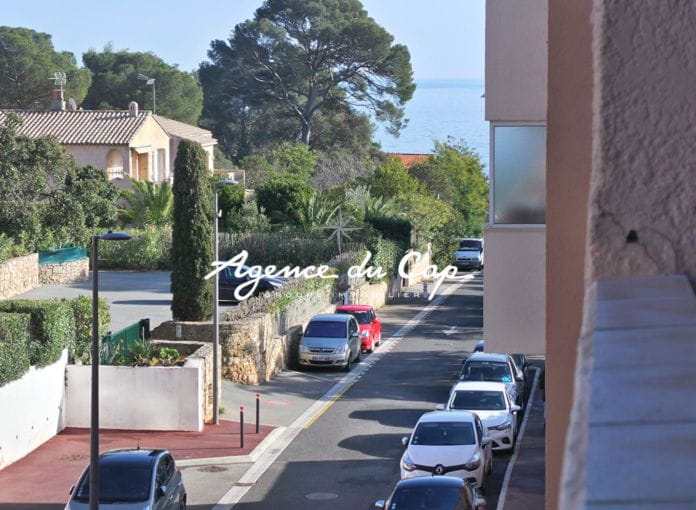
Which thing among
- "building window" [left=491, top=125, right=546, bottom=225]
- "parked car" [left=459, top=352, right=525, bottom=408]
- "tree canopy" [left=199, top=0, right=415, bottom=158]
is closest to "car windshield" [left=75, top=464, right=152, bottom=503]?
"building window" [left=491, top=125, right=546, bottom=225]

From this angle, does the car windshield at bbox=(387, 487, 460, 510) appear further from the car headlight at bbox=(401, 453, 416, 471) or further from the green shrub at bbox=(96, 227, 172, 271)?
the green shrub at bbox=(96, 227, 172, 271)

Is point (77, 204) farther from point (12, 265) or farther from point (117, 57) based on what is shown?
point (117, 57)

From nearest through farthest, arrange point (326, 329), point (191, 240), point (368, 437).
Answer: point (368, 437) → point (191, 240) → point (326, 329)

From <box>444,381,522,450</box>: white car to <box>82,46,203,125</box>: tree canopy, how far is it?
73.3 meters

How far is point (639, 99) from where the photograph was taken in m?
2.46

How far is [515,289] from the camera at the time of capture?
8969 millimetres

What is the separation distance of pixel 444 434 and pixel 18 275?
25.1 m

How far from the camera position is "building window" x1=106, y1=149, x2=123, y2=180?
63.2 metres

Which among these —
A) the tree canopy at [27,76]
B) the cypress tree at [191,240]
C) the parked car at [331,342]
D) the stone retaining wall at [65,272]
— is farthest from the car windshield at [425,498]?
the tree canopy at [27,76]

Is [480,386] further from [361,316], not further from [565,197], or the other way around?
[565,197]

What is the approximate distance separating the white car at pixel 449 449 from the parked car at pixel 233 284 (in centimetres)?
2025

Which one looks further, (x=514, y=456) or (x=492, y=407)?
(x=492, y=407)

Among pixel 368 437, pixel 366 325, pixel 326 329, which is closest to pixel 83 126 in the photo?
pixel 366 325

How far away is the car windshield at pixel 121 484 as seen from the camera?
1647 cm
